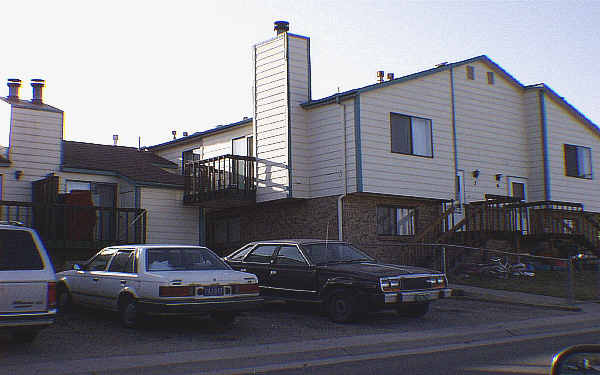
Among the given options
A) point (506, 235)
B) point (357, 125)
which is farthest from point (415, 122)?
point (506, 235)

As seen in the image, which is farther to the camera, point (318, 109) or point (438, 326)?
point (318, 109)

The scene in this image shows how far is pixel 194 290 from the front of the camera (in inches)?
418

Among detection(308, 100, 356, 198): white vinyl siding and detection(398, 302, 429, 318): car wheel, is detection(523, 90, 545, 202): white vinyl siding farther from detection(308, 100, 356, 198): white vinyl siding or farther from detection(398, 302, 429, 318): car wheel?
detection(398, 302, 429, 318): car wheel

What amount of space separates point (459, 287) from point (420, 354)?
788 centimetres

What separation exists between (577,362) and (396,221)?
15.9m

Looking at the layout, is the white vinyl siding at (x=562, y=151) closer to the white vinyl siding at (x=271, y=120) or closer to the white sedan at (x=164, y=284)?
the white vinyl siding at (x=271, y=120)

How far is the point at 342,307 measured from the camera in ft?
40.2

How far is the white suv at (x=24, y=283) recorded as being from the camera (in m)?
8.56

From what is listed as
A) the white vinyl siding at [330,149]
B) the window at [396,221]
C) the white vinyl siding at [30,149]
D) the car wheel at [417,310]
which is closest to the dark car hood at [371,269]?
the car wheel at [417,310]

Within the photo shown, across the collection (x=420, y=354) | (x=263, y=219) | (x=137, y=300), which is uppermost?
(x=263, y=219)

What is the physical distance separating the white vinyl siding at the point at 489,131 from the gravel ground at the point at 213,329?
8613mm

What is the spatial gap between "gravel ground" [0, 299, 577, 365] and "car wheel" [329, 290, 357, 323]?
0.59 ft

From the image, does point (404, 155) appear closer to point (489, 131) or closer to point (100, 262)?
point (489, 131)

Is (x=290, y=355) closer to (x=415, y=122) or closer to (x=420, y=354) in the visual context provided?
(x=420, y=354)
